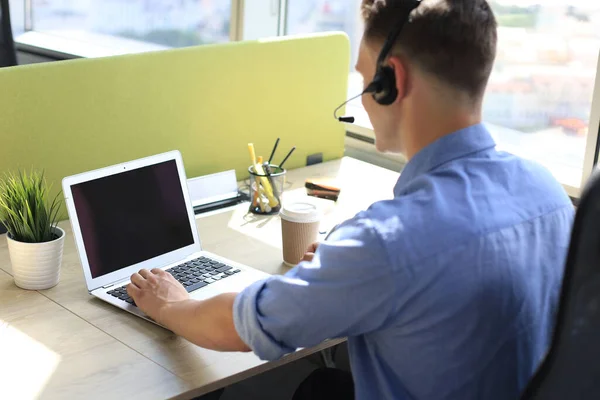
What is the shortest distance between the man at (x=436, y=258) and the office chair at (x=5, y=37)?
200cm

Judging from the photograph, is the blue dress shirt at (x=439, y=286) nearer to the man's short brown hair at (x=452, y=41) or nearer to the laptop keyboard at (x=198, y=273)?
the man's short brown hair at (x=452, y=41)

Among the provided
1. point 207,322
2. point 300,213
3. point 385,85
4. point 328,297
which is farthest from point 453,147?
point 300,213

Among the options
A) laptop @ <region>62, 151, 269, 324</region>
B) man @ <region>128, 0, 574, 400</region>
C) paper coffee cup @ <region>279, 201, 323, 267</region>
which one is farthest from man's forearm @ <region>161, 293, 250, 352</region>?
paper coffee cup @ <region>279, 201, 323, 267</region>

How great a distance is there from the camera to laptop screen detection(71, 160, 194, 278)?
157cm

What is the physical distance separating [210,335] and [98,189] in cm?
44

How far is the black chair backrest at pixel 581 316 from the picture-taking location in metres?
0.89

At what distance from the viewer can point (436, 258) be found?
3.50 feet

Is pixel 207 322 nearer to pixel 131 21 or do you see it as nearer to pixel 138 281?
pixel 138 281

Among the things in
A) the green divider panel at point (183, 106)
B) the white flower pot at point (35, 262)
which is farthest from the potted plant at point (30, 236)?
the green divider panel at point (183, 106)

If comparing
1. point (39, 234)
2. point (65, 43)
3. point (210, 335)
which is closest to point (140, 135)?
point (39, 234)

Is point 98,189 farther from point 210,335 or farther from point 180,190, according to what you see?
point 210,335

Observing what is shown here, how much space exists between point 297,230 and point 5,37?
1.69 m

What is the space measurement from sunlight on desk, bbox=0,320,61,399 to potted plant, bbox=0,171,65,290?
0.15 meters

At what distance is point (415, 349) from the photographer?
1119 mm
